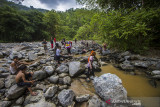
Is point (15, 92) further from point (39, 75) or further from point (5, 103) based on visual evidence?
point (39, 75)

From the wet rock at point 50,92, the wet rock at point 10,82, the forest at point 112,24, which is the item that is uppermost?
the forest at point 112,24

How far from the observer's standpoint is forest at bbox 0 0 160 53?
686cm

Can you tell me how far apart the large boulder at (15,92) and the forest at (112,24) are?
8.29 metres

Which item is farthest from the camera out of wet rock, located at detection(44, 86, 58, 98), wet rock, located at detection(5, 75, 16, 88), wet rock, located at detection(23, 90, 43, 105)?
wet rock, located at detection(5, 75, 16, 88)

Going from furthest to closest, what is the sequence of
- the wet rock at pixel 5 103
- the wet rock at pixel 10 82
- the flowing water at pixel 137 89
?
the wet rock at pixel 10 82, the flowing water at pixel 137 89, the wet rock at pixel 5 103

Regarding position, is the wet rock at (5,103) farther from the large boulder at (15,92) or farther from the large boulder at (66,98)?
the large boulder at (66,98)

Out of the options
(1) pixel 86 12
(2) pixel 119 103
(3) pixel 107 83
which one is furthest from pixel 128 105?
(1) pixel 86 12

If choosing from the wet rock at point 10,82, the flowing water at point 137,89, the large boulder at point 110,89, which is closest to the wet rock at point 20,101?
the wet rock at point 10,82

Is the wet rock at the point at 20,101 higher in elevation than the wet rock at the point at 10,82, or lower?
lower

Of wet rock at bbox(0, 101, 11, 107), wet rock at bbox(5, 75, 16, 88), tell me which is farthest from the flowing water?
wet rock at bbox(5, 75, 16, 88)

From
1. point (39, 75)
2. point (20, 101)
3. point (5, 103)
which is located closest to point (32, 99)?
point (20, 101)

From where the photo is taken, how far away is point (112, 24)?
26.6 feet

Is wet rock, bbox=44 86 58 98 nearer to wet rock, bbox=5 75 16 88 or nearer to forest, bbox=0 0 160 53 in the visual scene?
wet rock, bbox=5 75 16 88

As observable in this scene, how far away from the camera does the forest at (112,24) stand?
6863 mm
